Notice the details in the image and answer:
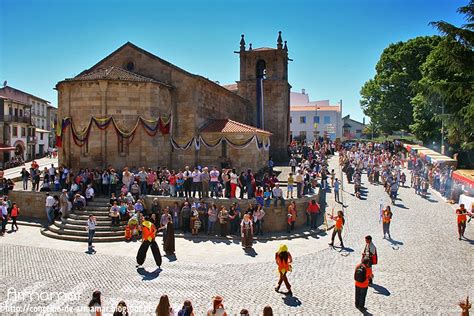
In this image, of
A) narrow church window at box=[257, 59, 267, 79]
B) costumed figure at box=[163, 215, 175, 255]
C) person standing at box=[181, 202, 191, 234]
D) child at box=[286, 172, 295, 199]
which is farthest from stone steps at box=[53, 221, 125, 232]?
narrow church window at box=[257, 59, 267, 79]

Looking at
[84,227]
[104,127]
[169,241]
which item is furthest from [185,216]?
[104,127]

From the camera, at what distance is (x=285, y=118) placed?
123 feet

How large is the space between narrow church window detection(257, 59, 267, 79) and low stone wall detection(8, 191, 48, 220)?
75.8 ft

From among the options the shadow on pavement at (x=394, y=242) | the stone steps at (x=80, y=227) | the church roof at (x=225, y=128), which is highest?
the church roof at (x=225, y=128)

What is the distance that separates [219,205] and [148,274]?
6.28m

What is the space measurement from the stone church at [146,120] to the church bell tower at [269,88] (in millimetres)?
5466

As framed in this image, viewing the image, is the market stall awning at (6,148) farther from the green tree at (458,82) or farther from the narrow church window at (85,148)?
the green tree at (458,82)

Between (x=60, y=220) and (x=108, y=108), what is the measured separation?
6898 millimetres

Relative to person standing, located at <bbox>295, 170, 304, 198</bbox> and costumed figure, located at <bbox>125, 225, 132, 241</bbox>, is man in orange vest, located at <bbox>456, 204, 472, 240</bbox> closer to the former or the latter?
person standing, located at <bbox>295, 170, 304, 198</bbox>

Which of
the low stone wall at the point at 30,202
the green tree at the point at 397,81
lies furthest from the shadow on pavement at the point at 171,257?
the green tree at the point at 397,81

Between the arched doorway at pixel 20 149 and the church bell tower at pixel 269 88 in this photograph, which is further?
the arched doorway at pixel 20 149

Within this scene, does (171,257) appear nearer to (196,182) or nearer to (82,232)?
(82,232)

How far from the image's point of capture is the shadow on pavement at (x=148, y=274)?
11.9 m

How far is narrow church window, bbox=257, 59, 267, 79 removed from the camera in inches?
1453
